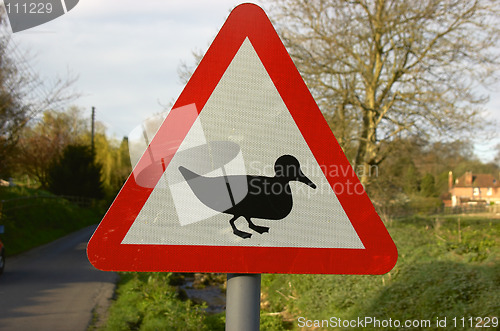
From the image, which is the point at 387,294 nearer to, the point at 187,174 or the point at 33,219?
the point at 187,174

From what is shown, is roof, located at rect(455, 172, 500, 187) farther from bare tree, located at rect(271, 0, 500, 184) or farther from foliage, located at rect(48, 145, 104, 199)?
foliage, located at rect(48, 145, 104, 199)

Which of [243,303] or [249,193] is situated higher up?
[249,193]

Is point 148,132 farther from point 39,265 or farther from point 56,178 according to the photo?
point 56,178

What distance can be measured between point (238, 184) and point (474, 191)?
25.3 m

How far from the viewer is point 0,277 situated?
35.4ft

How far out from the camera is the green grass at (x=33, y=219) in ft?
57.2

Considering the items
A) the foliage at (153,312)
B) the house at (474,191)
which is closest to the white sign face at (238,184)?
the foliage at (153,312)

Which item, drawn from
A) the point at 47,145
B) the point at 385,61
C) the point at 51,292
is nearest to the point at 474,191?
the point at 385,61

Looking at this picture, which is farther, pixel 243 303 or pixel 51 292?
pixel 51 292

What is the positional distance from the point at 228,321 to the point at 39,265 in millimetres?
12443

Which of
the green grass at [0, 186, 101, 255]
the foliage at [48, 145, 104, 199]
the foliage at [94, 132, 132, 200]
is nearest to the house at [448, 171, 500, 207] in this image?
the green grass at [0, 186, 101, 255]

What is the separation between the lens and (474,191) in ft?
80.7

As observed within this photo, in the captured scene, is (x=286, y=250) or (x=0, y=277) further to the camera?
(x=0, y=277)

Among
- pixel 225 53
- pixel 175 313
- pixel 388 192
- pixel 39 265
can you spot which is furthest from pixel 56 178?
pixel 225 53
